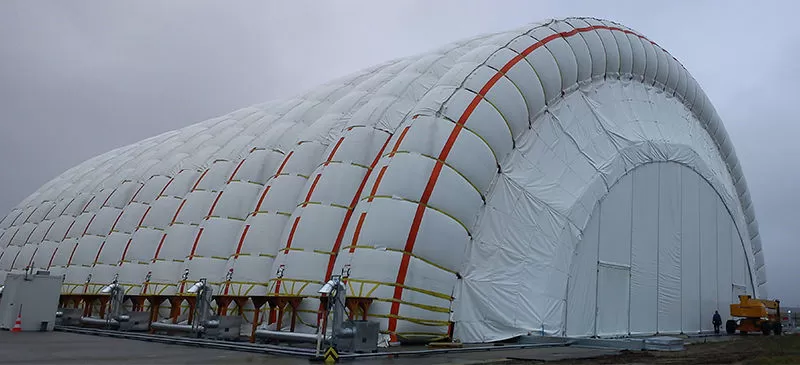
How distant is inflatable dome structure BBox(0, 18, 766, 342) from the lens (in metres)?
18.0

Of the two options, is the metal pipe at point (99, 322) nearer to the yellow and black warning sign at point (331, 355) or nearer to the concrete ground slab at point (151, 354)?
the concrete ground slab at point (151, 354)

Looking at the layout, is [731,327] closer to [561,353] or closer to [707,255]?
[707,255]

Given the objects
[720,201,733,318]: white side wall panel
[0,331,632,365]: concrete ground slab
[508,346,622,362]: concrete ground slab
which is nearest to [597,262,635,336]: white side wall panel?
[508,346,622,362]: concrete ground slab

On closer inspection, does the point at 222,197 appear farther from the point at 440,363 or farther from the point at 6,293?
the point at 440,363

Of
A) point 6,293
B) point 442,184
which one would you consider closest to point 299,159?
point 442,184

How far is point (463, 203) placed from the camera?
723 inches

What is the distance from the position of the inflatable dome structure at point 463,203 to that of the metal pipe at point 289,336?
943 mm

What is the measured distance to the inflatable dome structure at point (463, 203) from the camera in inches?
709

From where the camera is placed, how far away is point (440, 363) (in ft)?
43.6

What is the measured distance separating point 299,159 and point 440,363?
11.2 metres

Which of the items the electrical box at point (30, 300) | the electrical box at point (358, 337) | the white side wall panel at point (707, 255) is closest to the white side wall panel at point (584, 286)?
the electrical box at point (358, 337)

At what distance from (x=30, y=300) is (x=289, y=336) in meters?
9.26

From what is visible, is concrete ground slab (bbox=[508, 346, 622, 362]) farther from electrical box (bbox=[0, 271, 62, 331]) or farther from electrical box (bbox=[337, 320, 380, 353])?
→ electrical box (bbox=[0, 271, 62, 331])

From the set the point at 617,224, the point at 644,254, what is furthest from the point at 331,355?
the point at 644,254
